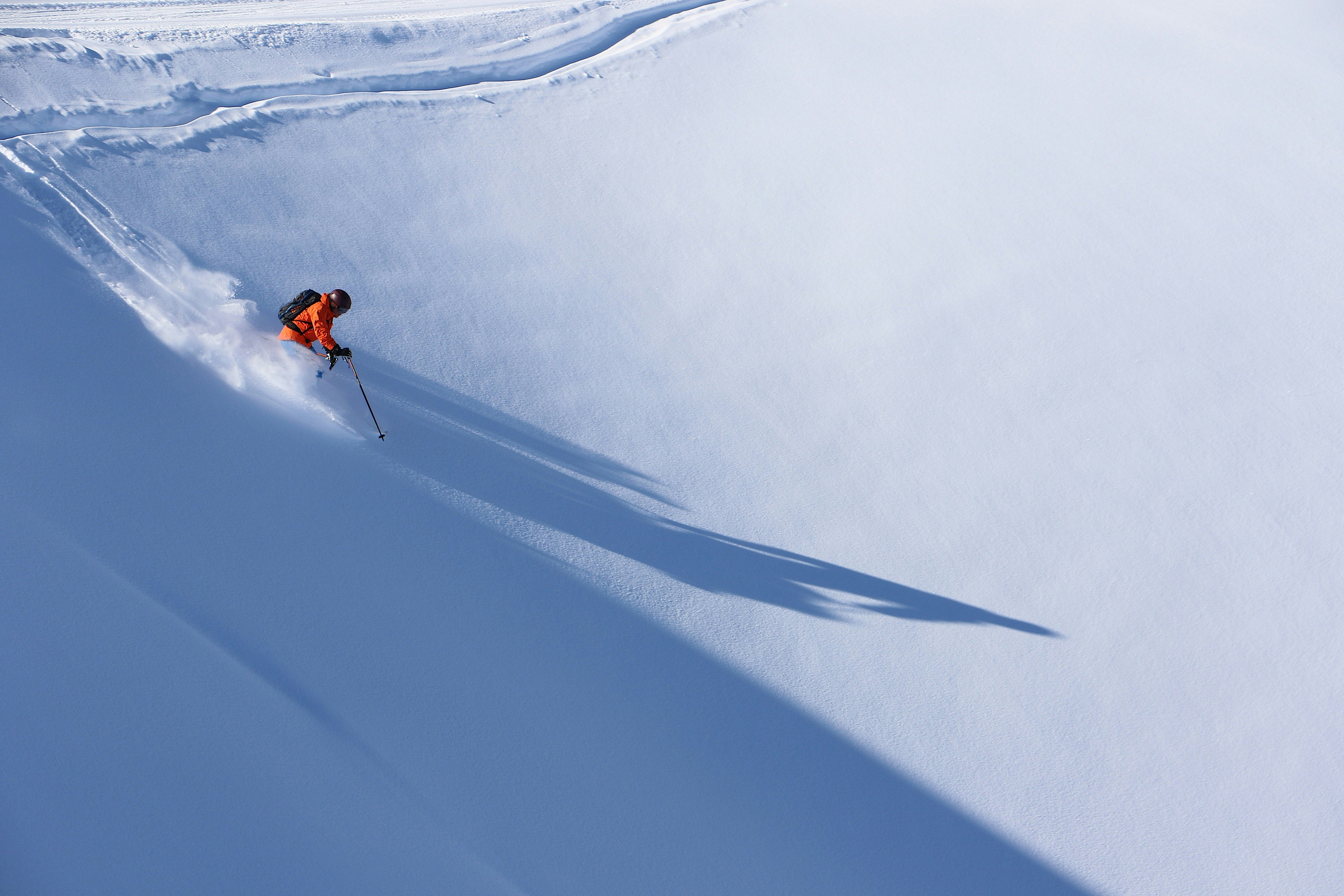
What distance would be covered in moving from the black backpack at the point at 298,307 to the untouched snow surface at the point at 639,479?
0.35 m

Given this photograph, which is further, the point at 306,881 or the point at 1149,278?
the point at 1149,278

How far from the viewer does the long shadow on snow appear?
3.65 metres

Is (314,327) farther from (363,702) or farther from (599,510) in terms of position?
(363,702)

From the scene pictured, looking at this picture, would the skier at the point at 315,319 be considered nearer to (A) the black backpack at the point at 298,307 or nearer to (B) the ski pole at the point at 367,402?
(A) the black backpack at the point at 298,307

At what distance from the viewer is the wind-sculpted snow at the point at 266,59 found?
5.37 m

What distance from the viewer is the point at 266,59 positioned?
624cm

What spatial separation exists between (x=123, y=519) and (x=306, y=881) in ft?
7.19

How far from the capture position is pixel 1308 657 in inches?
197

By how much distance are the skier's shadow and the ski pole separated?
2.6 inches

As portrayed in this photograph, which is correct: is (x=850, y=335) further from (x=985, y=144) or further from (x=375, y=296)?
(x=375, y=296)

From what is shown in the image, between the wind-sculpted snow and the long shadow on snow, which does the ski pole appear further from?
the wind-sculpted snow

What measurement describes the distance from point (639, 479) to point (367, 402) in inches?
70.9

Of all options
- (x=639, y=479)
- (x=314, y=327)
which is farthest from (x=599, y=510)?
(x=314, y=327)

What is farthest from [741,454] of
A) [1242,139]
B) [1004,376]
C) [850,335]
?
[1242,139]
